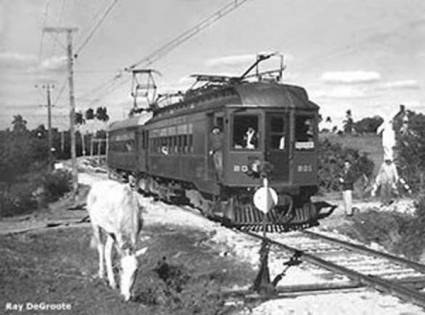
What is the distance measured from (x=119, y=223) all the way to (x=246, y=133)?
7182 mm

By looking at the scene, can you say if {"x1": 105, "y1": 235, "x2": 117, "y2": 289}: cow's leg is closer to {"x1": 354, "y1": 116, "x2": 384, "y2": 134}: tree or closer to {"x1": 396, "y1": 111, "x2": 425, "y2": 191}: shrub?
{"x1": 396, "y1": 111, "x2": 425, "y2": 191}: shrub

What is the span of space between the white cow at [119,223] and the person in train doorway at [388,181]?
13.4 m

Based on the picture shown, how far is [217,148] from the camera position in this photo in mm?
15852

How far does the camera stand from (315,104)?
53.7ft

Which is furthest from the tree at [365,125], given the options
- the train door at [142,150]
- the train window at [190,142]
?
the train window at [190,142]

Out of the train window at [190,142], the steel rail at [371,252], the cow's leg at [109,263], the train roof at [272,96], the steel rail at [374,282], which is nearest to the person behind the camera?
the steel rail at [374,282]

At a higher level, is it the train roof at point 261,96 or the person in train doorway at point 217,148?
the train roof at point 261,96

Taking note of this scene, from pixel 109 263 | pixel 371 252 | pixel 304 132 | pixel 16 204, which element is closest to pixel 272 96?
pixel 304 132

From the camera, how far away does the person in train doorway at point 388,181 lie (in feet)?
71.5

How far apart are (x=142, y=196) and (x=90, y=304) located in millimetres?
21242

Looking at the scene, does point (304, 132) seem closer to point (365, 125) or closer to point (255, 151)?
point (255, 151)

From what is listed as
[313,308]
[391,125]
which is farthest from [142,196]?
[313,308]

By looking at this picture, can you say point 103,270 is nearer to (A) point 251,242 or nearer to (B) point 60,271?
(B) point 60,271

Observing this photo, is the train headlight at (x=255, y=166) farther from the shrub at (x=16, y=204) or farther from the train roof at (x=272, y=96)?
the shrub at (x=16, y=204)
